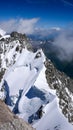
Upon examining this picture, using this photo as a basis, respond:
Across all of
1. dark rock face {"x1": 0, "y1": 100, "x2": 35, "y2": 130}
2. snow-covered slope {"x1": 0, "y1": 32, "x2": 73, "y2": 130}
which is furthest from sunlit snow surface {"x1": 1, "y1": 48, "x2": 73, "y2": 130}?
dark rock face {"x1": 0, "y1": 100, "x2": 35, "y2": 130}

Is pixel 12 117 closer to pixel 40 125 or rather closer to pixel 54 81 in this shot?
pixel 40 125

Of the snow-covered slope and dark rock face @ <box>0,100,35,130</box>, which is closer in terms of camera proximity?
dark rock face @ <box>0,100,35,130</box>

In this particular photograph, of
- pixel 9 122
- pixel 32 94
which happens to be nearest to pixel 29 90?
pixel 32 94

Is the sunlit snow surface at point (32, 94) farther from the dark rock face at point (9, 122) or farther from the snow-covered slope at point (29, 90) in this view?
the dark rock face at point (9, 122)

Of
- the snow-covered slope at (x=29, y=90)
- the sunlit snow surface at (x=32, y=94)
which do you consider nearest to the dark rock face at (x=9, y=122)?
the sunlit snow surface at (x=32, y=94)

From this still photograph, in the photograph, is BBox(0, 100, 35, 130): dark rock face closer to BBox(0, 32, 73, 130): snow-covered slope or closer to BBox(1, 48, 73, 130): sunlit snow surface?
BBox(1, 48, 73, 130): sunlit snow surface

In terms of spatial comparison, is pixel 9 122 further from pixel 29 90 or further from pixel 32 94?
pixel 29 90

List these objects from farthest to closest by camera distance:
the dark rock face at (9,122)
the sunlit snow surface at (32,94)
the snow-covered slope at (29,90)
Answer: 1. the snow-covered slope at (29,90)
2. the sunlit snow surface at (32,94)
3. the dark rock face at (9,122)

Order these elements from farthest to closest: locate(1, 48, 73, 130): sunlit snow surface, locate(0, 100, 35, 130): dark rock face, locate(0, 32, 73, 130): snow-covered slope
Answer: locate(0, 32, 73, 130): snow-covered slope < locate(1, 48, 73, 130): sunlit snow surface < locate(0, 100, 35, 130): dark rock face
